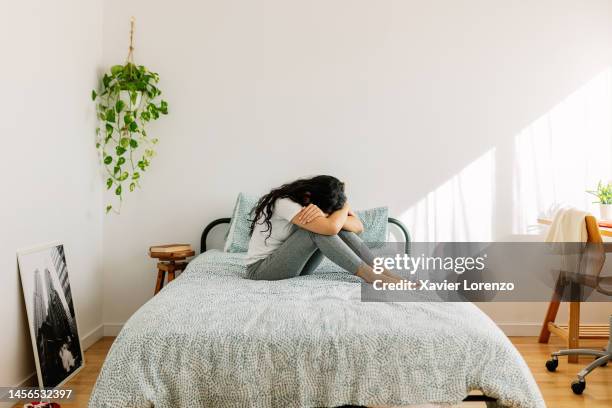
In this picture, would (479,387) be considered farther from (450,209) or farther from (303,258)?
(450,209)

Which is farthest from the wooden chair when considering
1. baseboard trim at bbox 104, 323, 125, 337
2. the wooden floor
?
baseboard trim at bbox 104, 323, 125, 337

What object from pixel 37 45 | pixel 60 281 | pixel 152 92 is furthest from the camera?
pixel 152 92

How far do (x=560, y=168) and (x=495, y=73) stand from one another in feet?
2.59

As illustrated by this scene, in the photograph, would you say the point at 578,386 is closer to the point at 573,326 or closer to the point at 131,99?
the point at 573,326

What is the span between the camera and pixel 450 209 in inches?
158

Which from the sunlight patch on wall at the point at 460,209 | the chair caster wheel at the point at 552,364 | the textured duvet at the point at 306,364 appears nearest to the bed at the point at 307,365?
the textured duvet at the point at 306,364

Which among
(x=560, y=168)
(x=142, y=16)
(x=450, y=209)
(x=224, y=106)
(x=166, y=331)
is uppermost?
(x=142, y=16)

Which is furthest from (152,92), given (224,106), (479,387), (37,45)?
(479,387)

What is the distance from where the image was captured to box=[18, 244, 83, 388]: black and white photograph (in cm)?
281

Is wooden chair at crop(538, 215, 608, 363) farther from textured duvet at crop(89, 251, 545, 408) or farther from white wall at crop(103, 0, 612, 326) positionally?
textured duvet at crop(89, 251, 545, 408)

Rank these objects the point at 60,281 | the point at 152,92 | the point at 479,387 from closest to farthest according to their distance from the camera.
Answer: the point at 479,387 < the point at 60,281 < the point at 152,92

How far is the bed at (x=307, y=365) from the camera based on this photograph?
1.99m

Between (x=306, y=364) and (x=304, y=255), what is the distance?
40.9 inches

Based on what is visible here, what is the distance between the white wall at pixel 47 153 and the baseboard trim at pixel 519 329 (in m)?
2.75
